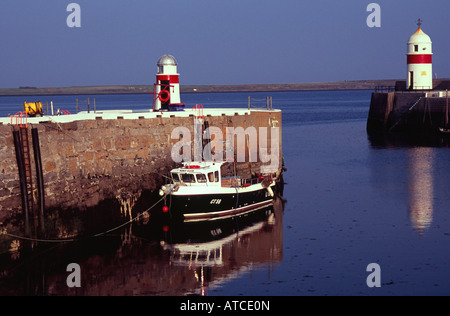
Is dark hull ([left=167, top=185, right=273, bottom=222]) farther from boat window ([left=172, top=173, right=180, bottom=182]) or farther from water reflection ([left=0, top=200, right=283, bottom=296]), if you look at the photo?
boat window ([left=172, top=173, right=180, bottom=182])

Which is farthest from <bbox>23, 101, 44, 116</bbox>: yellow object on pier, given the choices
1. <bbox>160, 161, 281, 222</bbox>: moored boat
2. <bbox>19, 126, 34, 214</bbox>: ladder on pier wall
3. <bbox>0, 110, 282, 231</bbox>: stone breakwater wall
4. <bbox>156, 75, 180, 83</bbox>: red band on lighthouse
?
<bbox>156, 75, 180, 83</bbox>: red band on lighthouse

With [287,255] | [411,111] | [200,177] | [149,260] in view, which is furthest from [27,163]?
[411,111]

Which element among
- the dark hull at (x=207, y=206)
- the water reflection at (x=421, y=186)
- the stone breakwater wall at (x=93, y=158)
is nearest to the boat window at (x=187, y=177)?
the dark hull at (x=207, y=206)

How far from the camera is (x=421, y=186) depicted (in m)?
34.7

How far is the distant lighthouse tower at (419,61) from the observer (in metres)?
59.2

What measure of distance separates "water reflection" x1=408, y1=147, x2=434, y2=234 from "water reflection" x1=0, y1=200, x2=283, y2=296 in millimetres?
5815

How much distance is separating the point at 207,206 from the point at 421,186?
1360 centimetres

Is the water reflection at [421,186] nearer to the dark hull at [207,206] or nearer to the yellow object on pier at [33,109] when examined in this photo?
the dark hull at [207,206]

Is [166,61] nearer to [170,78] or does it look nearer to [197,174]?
[170,78]
